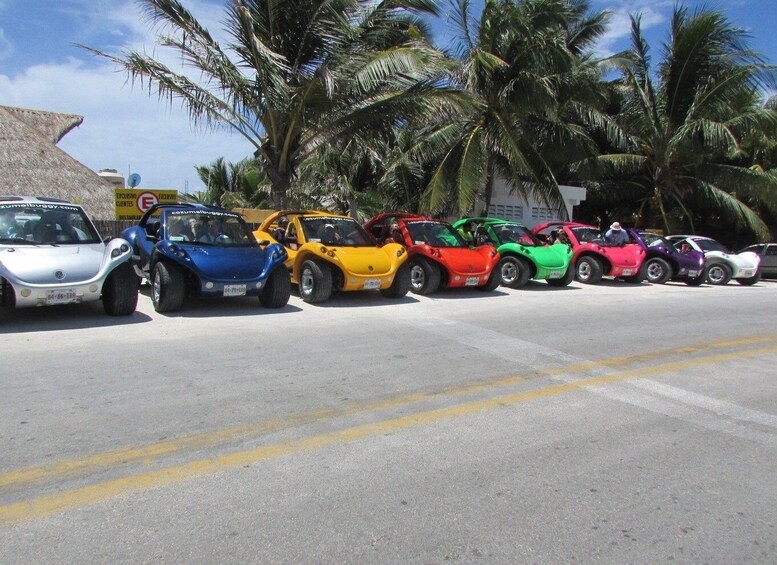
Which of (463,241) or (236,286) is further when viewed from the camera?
(463,241)

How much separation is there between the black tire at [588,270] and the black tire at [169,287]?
407 inches

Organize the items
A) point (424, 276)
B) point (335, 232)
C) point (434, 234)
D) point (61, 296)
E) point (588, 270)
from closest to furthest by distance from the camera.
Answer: point (61, 296), point (335, 232), point (424, 276), point (434, 234), point (588, 270)

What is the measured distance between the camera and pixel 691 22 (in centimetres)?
2162

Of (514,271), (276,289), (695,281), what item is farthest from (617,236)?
(276,289)

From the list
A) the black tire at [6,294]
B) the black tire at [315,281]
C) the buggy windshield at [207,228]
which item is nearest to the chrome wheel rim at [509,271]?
the black tire at [315,281]

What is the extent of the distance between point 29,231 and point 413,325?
5.27 m

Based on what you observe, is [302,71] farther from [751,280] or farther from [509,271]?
[751,280]

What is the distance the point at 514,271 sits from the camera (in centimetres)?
1330

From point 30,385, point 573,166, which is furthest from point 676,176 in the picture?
point 30,385

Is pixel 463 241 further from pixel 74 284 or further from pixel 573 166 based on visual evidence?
pixel 573 166

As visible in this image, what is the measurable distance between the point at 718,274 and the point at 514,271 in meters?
7.75

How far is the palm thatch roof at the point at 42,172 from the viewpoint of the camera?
20.7 metres

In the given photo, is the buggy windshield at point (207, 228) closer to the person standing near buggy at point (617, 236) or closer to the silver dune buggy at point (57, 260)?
the silver dune buggy at point (57, 260)

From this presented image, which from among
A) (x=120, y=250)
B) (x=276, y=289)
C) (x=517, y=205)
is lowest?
(x=276, y=289)
